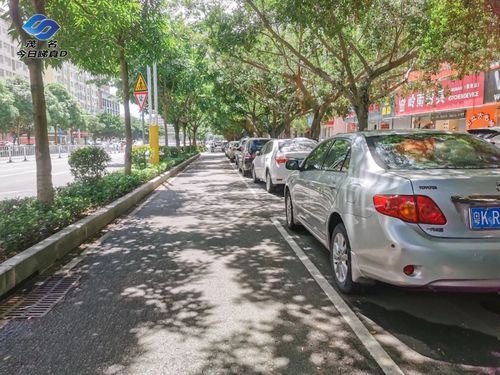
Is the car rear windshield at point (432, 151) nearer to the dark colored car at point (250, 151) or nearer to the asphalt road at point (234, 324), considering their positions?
the asphalt road at point (234, 324)

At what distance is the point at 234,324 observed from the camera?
3.87 m

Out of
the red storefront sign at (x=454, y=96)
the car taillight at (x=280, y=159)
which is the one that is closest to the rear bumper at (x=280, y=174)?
the car taillight at (x=280, y=159)

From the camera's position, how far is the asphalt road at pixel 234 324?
3207 mm

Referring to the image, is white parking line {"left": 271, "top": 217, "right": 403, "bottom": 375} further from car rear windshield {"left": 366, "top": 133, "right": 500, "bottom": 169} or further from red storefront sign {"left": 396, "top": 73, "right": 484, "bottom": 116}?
red storefront sign {"left": 396, "top": 73, "right": 484, "bottom": 116}

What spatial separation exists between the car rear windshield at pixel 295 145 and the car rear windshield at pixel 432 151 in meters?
7.53

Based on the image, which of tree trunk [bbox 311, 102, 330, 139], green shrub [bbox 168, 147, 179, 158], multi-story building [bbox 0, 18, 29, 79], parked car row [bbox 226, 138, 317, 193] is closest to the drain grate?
parked car row [bbox 226, 138, 317, 193]

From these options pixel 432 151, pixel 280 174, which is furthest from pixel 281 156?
pixel 432 151

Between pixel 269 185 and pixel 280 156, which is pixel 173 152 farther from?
pixel 280 156

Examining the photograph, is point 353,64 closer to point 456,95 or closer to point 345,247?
point 456,95

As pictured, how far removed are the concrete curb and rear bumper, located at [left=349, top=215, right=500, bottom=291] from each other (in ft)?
12.1

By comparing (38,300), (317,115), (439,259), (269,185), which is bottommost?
(38,300)

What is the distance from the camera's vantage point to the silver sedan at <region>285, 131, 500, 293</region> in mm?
3459

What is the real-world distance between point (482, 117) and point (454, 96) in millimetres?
2321

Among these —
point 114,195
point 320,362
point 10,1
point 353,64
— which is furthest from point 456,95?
point 320,362
